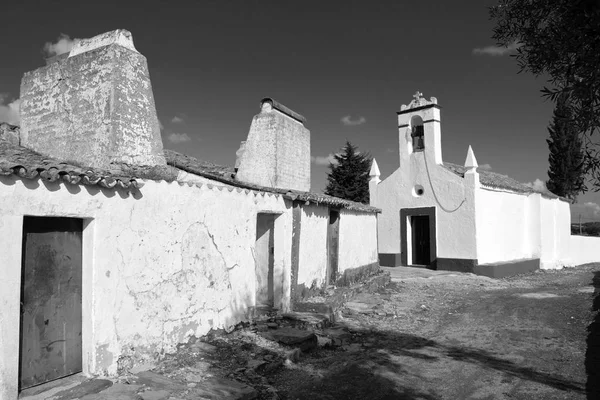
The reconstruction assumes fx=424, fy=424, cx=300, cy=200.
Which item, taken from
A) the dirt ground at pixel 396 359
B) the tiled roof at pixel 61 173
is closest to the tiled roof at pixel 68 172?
the tiled roof at pixel 61 173

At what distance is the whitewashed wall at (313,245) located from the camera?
32.7ft

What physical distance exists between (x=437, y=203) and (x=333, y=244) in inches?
305

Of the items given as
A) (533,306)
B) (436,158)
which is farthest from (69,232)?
(436,158)

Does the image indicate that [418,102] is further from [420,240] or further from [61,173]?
[61,173]

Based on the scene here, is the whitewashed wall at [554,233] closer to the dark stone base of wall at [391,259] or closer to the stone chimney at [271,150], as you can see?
the dark stone base of wall at [391,259]

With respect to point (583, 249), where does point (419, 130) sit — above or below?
above

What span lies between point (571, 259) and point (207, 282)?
22.1m

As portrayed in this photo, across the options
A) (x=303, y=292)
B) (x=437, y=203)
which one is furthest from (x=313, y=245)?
(x=437, y=203)

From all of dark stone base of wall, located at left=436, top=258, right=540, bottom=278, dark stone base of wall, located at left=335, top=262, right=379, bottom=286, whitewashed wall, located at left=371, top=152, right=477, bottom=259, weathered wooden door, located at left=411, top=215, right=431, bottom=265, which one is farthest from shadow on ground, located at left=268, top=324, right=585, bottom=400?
weathered wooden door, located at left=411, top=215, right=431, bottom=265

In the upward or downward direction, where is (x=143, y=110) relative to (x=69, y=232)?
upward

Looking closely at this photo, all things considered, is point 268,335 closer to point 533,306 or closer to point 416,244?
point 533,306

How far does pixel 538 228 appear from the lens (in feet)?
63.8

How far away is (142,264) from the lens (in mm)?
5723

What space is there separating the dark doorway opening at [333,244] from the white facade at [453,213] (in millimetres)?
7385
